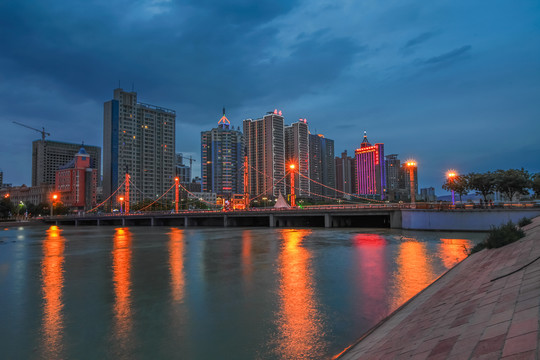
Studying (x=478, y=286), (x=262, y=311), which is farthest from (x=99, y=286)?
(x=478, y=286)

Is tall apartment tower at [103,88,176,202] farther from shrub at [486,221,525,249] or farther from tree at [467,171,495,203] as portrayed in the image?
shrub at [486,221,525,249]

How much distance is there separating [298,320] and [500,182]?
56.3 m

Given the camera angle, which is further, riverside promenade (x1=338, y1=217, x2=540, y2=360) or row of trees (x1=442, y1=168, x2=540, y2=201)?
row of trees (x1=442, y1=168, x2=540, y2=201)

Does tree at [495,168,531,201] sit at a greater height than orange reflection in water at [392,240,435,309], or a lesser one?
greater

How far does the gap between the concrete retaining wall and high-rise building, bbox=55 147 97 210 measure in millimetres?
154401

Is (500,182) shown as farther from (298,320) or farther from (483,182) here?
(298,320)

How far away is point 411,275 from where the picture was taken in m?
17.0

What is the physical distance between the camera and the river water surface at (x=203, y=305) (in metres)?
8.87

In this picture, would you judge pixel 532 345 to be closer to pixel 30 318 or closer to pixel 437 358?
pixel 437 358

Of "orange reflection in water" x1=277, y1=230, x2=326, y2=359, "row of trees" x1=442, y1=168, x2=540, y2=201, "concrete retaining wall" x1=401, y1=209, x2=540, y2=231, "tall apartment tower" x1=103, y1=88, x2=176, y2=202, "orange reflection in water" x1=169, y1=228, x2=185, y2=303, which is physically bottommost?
"orange reflection in water" x1=169, y1=228, x2=185, y2=303

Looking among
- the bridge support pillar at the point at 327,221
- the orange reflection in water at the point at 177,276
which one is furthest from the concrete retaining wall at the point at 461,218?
the orange reflection in water at the point at 177,276

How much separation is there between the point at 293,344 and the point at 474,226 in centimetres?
4065

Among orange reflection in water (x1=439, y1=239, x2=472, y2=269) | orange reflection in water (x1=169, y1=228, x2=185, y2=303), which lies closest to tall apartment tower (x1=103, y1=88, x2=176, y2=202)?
orange reflection in water (x1=169, y1=228, x2=185, y2=303)

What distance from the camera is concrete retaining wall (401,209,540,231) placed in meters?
38.9
